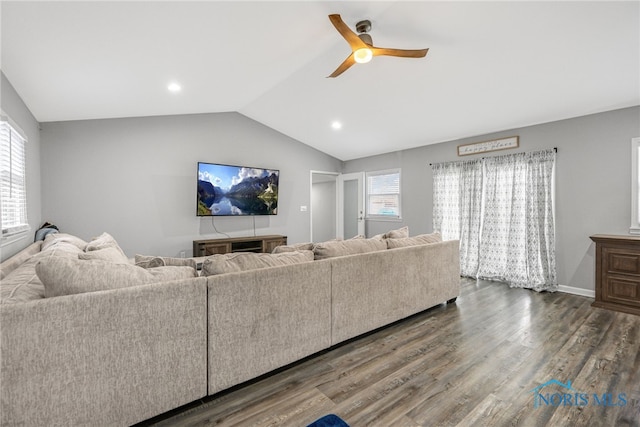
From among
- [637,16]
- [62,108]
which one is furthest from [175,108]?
[637,16]

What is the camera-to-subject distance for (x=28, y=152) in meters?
3.22

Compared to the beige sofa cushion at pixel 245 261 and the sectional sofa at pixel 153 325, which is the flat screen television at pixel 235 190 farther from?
the beige sofa cushion at pixel 245 261

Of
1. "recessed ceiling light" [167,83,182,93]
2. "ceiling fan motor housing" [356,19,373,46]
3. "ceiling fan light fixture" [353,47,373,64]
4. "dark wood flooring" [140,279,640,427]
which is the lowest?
"dark wood flooring" [140,279,640,427]

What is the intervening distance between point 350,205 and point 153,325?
5.85 meters

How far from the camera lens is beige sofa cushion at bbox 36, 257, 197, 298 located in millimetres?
1369

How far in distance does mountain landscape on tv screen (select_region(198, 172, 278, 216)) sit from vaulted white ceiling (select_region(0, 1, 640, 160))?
1369 mm

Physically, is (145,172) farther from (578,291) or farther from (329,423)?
(578,291)

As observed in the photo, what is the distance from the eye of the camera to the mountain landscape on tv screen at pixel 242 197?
497 cm

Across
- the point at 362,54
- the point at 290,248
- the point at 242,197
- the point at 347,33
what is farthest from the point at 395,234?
the point at 242,197

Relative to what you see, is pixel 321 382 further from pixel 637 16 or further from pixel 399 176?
pixel 399 176

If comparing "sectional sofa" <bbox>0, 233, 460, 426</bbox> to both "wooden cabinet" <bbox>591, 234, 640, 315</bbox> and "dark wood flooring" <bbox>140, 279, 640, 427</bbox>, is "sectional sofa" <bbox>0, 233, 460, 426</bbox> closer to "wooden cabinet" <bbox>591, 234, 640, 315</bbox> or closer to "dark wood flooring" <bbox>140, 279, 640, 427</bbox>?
"dark wood flooring" <bbox>140, 279, 640, 427</bbox>

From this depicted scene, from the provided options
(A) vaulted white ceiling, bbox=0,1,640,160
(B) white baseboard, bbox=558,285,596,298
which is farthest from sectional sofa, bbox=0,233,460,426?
(B) white baseboard, bbox=558,285,596,298

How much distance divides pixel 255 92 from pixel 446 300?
3.89 m

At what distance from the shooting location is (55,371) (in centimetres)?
131
